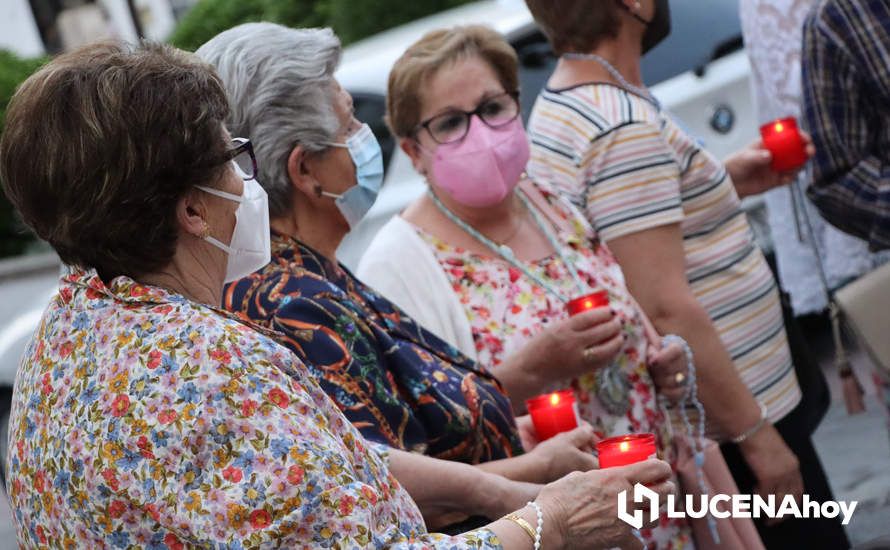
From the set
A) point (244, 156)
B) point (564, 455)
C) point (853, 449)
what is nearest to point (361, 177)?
point (244, 156)

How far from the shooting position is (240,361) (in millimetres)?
2057

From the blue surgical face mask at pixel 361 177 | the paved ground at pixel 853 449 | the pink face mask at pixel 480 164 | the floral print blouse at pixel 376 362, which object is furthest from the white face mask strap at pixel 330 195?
the paved ground at pixel 853 449

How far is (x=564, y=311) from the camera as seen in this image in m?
3.30

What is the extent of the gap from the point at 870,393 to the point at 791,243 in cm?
140

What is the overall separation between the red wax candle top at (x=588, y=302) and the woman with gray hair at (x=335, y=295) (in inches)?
9.7

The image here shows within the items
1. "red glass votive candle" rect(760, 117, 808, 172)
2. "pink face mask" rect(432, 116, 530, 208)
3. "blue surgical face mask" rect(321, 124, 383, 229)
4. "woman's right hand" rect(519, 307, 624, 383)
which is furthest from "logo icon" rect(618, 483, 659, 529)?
"red glass votive candle" rect(760, 117, 808, 172)

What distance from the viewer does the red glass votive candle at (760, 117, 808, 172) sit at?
13.0 ft

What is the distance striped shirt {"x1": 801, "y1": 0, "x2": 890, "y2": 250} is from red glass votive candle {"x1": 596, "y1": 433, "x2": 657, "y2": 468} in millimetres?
1533

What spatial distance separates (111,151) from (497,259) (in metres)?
1.40

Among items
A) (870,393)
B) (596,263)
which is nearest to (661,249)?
(596,263)

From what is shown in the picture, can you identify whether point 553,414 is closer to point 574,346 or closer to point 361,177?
point 574,346

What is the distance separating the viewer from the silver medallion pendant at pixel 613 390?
334cm

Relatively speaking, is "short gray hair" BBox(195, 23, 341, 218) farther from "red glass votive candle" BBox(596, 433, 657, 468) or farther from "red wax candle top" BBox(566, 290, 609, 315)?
"red glass votive candle" BBox(596, 433, 657, 468)

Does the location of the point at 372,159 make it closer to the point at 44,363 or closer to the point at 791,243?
the point at 44,363
